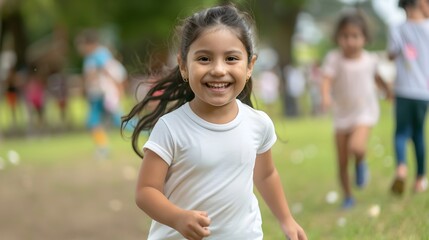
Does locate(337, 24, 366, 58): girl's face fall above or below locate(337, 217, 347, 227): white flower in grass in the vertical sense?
above

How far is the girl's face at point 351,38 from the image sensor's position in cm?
789

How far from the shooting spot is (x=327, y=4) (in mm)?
73688

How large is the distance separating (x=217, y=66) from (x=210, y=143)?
316 millimetres

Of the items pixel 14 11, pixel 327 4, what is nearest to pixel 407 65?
pixel 14 11

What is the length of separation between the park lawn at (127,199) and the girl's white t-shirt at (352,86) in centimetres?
67

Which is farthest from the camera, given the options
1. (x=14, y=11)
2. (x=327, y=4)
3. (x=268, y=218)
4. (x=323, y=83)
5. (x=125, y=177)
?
(x=327, y=4)

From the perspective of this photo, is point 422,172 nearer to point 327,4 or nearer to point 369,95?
point 369,95

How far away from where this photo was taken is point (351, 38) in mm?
7895

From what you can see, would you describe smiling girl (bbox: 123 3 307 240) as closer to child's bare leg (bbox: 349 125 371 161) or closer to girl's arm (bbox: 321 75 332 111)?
child's bare leg (bbox: 349 125 371 161)

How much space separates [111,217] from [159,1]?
24526 millimetres

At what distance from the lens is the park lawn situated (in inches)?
250

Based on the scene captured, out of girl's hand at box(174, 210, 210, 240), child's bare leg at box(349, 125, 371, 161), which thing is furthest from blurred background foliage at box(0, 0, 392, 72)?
girl's hand at box(174, 210, 210, 240)

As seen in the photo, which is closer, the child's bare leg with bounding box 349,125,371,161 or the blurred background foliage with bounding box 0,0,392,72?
the child's bare leg with bounding box 349,125,371,161

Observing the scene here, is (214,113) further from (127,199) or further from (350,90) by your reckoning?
(127,199)
